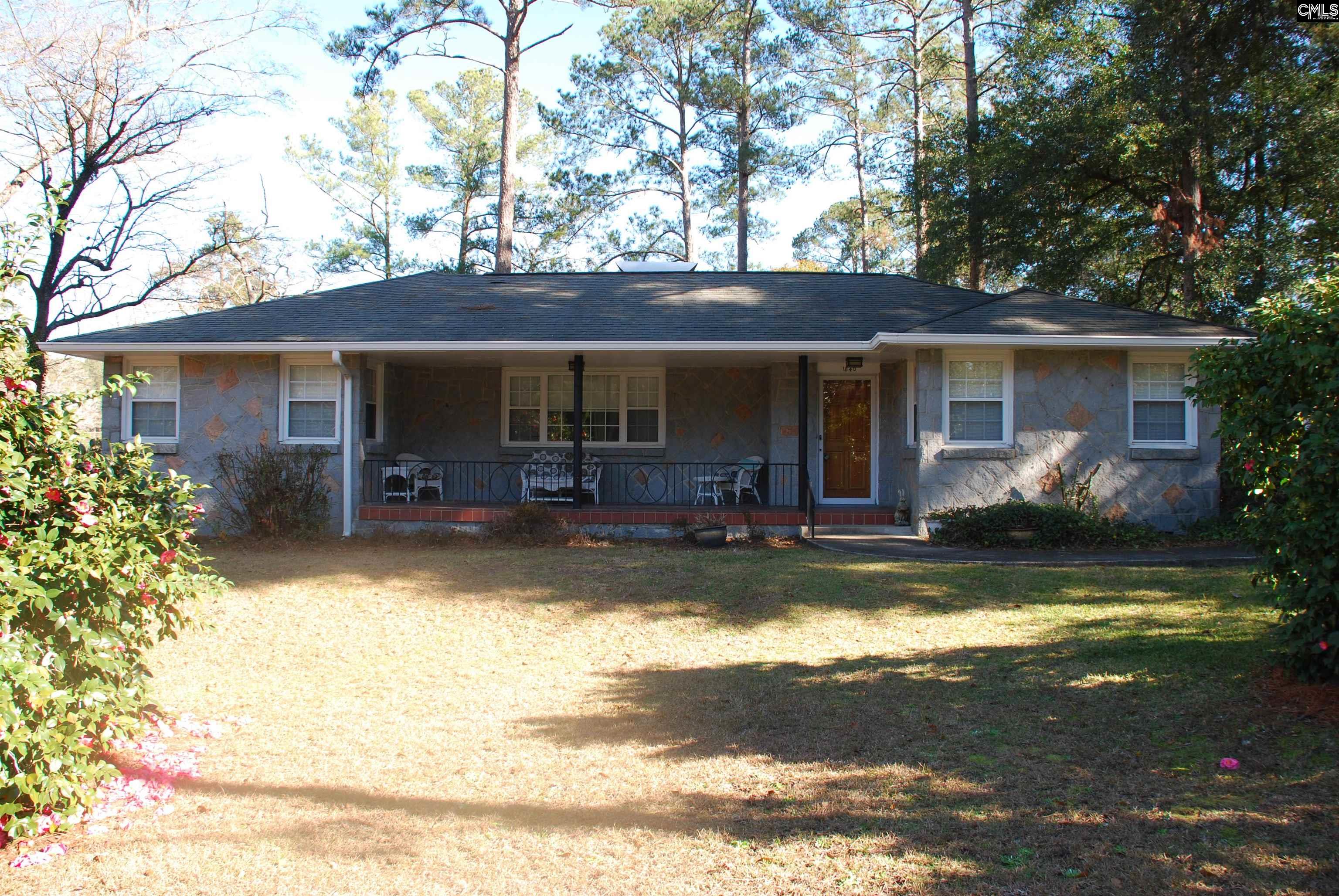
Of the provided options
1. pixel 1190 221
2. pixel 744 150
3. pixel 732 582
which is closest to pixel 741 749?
pixel 732 582

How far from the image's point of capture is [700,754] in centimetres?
500

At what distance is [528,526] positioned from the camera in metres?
12.1

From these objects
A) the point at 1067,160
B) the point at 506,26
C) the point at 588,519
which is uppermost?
the point at 506,26

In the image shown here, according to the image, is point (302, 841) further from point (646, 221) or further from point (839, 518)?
point (646, 221)

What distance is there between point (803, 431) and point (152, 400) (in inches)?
371

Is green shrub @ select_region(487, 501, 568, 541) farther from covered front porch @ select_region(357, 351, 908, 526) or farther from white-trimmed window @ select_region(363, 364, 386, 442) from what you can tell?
white-trimmed window @ select_region(363, 364, 386, 442)

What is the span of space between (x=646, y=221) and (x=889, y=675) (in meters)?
26.6

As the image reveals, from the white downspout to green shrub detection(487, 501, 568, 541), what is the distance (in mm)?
2175

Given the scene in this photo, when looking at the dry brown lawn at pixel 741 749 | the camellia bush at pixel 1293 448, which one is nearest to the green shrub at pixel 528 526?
the dry brown lawn at pixel 741 749

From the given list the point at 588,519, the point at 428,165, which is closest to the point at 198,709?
the point at 588,519

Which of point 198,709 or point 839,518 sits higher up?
point 839,518

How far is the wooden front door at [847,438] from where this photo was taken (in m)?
14.5

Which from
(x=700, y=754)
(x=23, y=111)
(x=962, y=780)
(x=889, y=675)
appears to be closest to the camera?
(x=962, y=780)

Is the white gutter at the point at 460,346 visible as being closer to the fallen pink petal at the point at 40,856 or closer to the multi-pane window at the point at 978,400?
the multi-pane window at the point at 978,400
